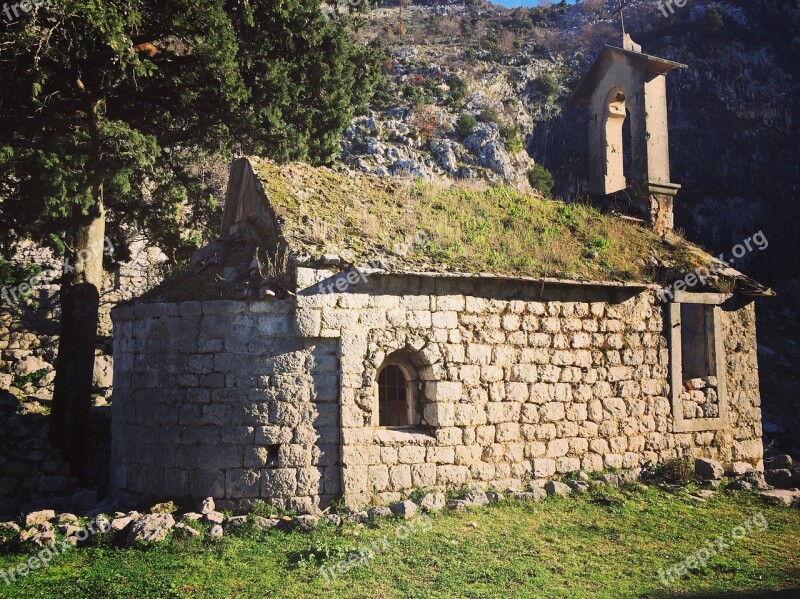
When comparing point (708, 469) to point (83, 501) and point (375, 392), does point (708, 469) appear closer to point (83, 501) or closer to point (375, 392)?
point (375, 392)

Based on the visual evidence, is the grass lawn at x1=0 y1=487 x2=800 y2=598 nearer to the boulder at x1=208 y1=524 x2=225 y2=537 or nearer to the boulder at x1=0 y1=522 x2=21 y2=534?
the boulder at x1=208 y1=524 x2=225 y2=537

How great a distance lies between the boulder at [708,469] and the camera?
12078 mm

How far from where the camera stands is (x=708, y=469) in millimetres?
12164

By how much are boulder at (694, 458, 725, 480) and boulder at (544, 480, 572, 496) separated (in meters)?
2.74

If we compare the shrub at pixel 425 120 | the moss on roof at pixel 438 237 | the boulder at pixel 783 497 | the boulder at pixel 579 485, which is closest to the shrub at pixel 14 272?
the moss on roof at pixel 438 237

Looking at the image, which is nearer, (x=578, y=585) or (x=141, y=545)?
(x=578, y=585)

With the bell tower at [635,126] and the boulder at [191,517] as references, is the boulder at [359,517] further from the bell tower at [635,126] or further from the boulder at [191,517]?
the bell tower at [635,126]

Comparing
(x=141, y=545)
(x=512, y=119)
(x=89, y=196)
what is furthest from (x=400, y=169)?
(x=141, y=545)

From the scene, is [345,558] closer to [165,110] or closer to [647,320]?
[647,320]

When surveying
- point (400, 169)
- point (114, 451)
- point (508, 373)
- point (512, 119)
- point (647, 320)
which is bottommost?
point (114, 451)

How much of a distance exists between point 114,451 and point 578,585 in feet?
24.0

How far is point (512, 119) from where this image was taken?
47.7m

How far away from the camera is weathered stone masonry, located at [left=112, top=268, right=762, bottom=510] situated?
31.8 feet

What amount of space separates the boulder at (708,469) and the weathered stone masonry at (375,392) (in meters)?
0.45
